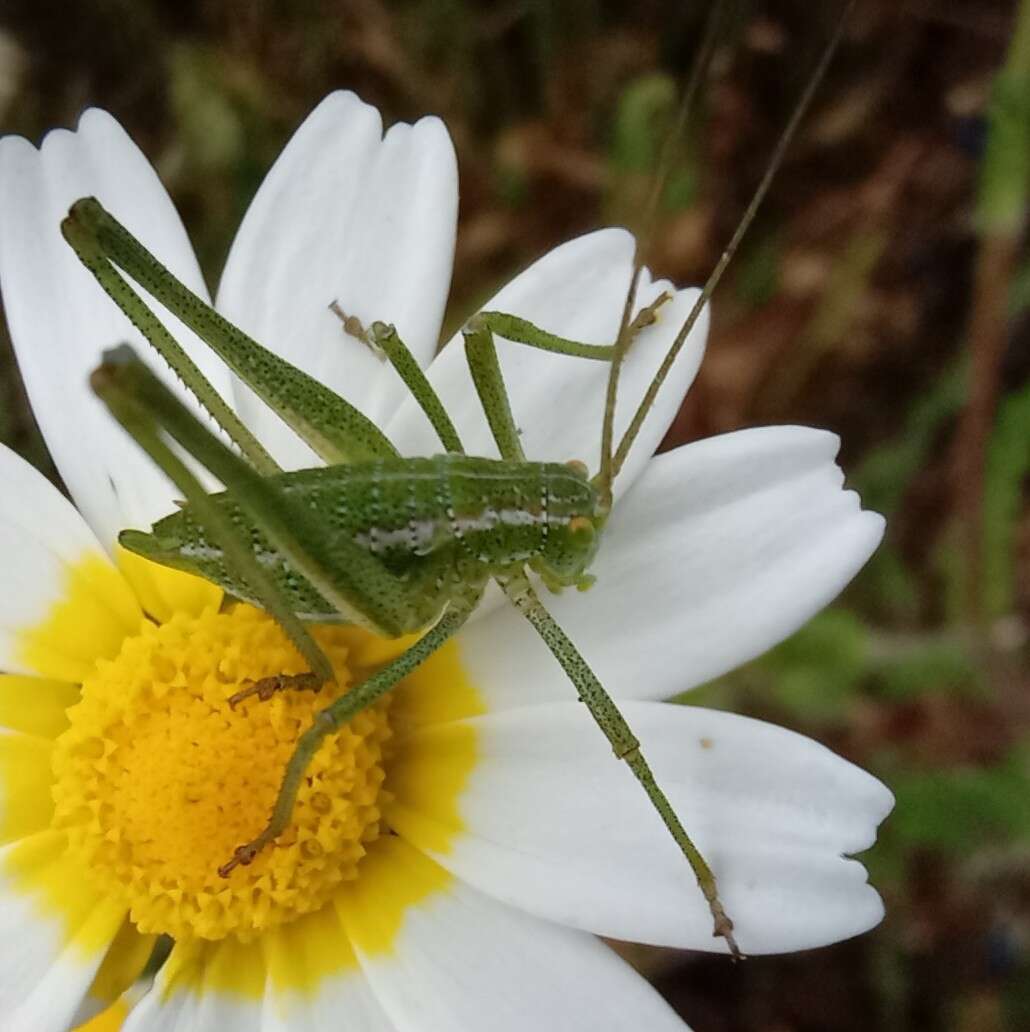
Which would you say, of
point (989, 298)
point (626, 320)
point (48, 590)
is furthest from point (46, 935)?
point (989, 298)

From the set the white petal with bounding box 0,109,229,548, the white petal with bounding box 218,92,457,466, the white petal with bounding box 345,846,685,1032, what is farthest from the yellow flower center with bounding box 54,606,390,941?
the white petal with bounding box 218,92,457,466

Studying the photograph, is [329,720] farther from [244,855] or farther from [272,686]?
[244,855]

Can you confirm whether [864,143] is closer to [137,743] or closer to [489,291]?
[489,291]

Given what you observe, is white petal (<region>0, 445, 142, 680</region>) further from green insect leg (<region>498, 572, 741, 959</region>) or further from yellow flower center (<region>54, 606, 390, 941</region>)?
green insect leg (<region>498, 572, 741, 959</region>)

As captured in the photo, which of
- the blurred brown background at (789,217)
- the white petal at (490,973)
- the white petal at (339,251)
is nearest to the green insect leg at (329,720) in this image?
the white petal at (490,973)

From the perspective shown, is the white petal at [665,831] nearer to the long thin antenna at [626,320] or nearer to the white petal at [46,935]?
the long thin antenna at [626,320]

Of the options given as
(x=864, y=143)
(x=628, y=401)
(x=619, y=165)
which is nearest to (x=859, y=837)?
(x=628, y=401)
